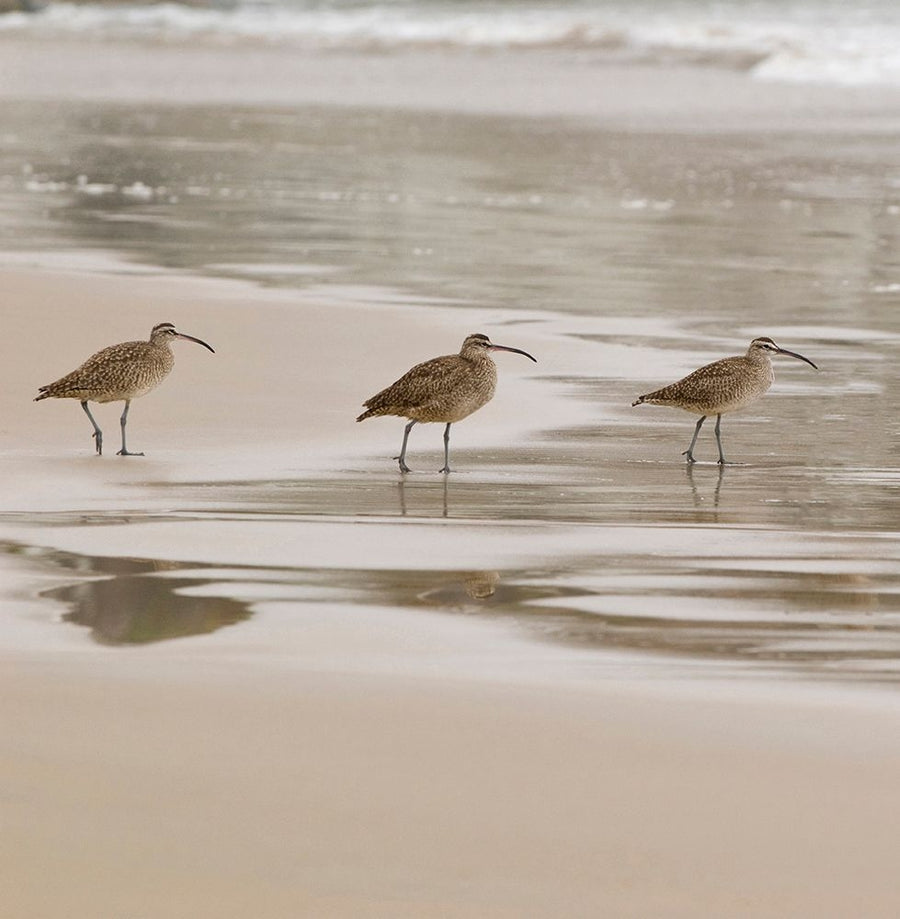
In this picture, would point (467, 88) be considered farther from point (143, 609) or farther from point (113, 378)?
point (143, 609)

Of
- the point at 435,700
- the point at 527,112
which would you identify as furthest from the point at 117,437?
the point at 527,112

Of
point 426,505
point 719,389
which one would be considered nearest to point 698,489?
point 719,389

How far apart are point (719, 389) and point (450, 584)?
3357 millimetres

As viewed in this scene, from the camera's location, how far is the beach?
5.30 metres

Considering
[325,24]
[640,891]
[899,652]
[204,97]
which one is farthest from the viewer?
[325,24]

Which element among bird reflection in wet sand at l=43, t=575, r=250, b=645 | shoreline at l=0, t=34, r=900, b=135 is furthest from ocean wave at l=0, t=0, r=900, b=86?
bird reflection in wet sand at l=43, t=575, r=250, b=645

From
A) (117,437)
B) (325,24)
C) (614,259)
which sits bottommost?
(117,437)

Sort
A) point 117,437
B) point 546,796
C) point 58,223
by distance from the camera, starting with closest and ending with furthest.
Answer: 1. point 546,796
2. point 117,437
3. point 58,223

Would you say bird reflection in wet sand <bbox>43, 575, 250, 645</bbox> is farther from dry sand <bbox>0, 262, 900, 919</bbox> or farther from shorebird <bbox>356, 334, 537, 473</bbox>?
shorebird <bbox>356, 334, 537, 473</bbox>

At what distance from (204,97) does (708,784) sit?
33.4 metres

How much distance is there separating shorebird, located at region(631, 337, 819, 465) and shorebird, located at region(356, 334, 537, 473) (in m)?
0.84

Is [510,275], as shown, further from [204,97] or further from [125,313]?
[204,97]

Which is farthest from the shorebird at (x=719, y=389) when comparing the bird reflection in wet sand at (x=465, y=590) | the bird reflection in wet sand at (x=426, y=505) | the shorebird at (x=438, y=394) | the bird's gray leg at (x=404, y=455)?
the bird reflection in wet sand at (x=465, y=590)

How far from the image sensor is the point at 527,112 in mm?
34688
